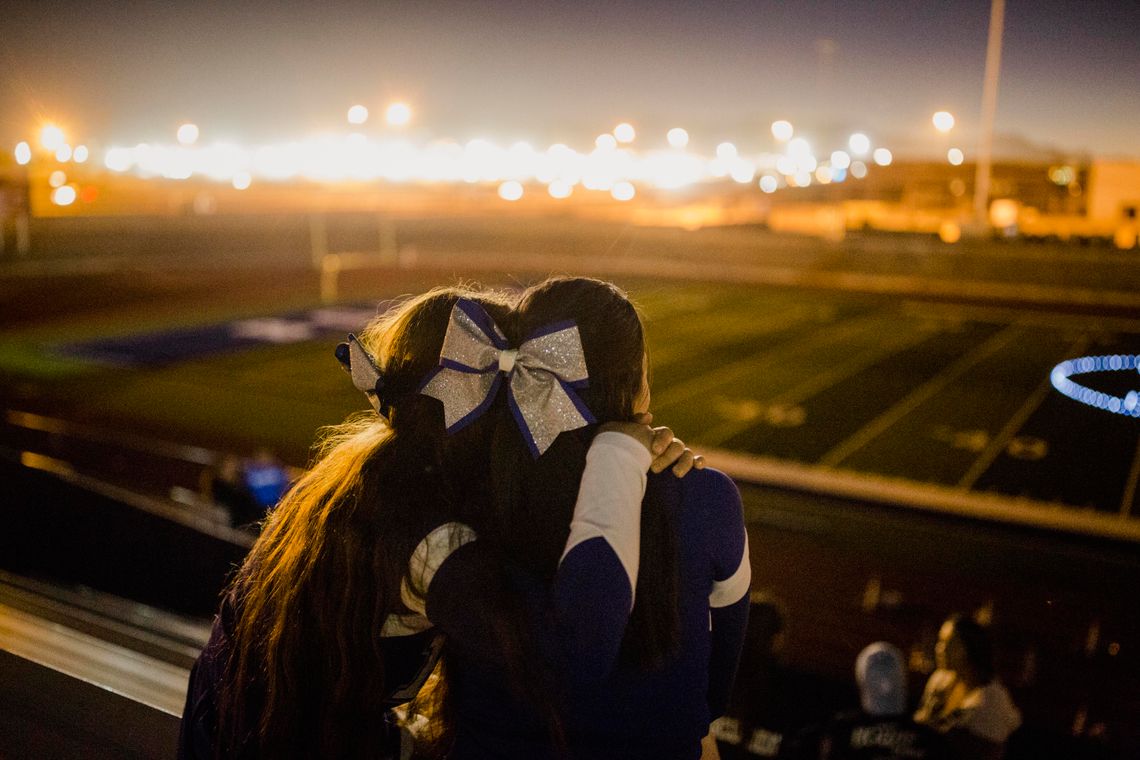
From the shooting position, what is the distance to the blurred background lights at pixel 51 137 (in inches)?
310

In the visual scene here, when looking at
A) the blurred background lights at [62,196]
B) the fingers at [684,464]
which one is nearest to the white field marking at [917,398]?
the blurred background lights at [62,196]

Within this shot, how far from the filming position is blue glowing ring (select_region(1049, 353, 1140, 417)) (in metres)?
16.1

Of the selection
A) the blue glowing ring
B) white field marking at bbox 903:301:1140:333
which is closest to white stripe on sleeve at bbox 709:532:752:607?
the blue glowing ring

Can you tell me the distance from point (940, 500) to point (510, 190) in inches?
2027

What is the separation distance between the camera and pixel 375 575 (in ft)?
5.34

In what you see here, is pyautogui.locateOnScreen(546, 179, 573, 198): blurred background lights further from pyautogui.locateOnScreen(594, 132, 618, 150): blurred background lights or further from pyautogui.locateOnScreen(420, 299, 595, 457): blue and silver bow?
pyautogui.locateOnScreen(420, 299, 595, 457): blue and silver bow

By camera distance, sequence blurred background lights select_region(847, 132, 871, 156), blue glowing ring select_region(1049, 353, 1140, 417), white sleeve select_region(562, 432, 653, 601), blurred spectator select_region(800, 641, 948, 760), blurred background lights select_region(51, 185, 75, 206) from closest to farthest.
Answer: white sleeve select_region(562, 432, 653, 601)
blurred spectator select_region(800, 641, 948, 760)
blurred background lights select_region(51, 185, 75, 206)
blue glowing ring select_region(1049, 353, 1140, 417)
blurred background lights select_region(847, 132, 871, 156)

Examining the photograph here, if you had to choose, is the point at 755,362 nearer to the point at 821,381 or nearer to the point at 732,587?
the point at 821,381

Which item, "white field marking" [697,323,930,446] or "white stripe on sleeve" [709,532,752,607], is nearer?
"white stripe on sleeve" [709,532,752,607]

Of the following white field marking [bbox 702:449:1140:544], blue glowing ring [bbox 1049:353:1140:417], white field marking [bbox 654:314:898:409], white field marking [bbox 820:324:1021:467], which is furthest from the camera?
white field marking [bbox 654:314:898:409]

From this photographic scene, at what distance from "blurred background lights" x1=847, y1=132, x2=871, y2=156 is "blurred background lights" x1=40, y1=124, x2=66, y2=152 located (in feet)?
171

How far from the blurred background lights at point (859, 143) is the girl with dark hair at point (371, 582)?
57448 mm

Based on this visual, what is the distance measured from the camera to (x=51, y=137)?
8.37 m

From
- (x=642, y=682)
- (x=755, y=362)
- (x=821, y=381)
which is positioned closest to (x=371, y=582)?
(x=642, y=682)
